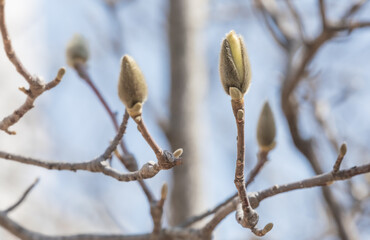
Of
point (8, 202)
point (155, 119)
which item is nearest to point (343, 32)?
point (155, 119)

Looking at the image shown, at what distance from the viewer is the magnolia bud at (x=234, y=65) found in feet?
2.11

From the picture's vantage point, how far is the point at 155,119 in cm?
176

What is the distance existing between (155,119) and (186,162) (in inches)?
10.3

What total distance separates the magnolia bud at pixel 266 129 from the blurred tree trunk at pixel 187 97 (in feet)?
2.02

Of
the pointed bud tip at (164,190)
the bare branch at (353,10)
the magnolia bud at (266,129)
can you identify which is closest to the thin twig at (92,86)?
the pointed bud tip at (164,190)

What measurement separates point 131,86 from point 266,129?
0.31 meters

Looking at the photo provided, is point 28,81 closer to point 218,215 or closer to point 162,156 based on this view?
point 162,156

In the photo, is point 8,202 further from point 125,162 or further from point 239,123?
point 239,123

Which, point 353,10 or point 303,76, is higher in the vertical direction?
point 353,10

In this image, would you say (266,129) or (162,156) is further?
(266,129)

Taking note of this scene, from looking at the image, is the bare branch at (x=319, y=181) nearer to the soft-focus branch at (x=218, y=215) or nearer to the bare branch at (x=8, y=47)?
the soft-focus branch at (x=218, y=215)

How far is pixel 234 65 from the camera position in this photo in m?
0.64

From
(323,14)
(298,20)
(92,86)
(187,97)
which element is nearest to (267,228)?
(92,86)

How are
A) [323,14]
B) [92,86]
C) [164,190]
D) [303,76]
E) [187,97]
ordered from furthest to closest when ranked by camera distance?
[187,97] < [303,76] < [323,14] < [92,86] < [164,190]
